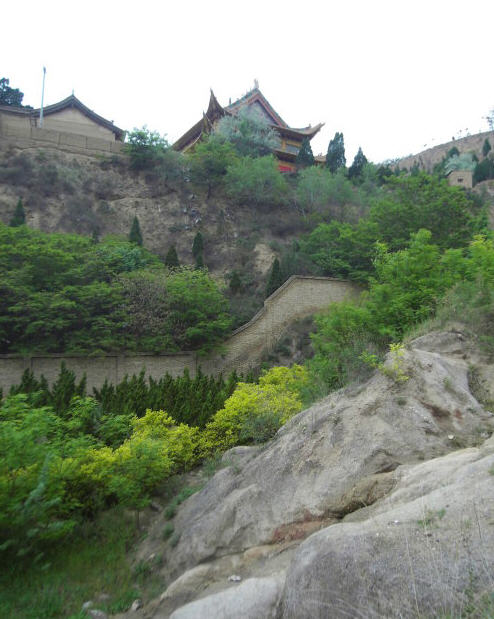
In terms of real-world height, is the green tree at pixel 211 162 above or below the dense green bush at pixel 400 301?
above

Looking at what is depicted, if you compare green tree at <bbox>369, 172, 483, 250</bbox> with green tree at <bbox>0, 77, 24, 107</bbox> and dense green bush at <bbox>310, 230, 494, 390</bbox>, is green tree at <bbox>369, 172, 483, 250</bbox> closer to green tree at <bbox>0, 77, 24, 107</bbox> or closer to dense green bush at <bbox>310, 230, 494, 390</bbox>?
dense green bush at <bbox>310, 230, 494, 390</bbox>

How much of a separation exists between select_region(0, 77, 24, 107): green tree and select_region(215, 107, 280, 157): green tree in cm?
1632

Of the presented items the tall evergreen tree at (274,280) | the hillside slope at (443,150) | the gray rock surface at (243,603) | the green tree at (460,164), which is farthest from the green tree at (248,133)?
the hillside slope at (443,150)

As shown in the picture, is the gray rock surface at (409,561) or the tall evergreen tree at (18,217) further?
the tall evergreen tree at (18,217)

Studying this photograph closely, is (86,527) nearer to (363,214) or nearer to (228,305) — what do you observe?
(228,305)

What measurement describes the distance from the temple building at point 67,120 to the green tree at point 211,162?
714 centimetres

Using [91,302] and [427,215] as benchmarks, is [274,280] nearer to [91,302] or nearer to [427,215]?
[427,215]

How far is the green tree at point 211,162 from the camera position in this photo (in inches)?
1139

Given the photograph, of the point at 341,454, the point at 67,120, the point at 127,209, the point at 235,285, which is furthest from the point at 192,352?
the point at 67,120

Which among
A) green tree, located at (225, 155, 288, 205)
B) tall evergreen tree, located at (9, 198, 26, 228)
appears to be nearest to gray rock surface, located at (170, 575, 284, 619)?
tall evergreen tree, located at (9, 198, 26, 228)

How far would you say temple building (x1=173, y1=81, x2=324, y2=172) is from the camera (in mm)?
35344

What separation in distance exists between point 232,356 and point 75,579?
42.8ft

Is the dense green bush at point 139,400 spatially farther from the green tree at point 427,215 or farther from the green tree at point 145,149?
the green tree at point 145,149

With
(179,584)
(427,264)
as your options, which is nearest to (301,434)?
(179,584)
